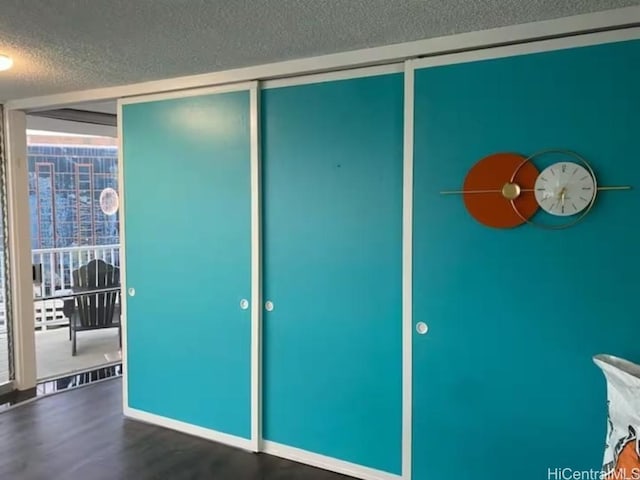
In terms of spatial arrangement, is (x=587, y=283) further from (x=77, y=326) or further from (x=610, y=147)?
(x=77, y=326)

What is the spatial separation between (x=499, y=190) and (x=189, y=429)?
237cm

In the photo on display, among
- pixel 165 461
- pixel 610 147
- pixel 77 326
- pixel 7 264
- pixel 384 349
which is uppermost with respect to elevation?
pixel 610 147

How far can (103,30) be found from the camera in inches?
84.5

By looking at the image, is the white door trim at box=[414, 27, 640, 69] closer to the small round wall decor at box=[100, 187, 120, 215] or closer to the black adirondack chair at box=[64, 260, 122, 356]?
the black adirondack chair at box=[64, 260, 122, 356]

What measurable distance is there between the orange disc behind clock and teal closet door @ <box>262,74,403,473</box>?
38 cm

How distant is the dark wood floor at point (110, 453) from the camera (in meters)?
2.71

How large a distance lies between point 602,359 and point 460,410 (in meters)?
0.70

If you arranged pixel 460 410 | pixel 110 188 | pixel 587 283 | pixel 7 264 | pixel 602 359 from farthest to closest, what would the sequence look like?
1. pixel 110 188
2. pixel 7 264
3. pixel 460 410
4. pixel 587 283
5. pixel 602 359

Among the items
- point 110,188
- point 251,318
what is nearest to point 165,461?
point 251,318

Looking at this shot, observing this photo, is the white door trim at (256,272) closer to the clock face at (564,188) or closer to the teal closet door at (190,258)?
the teal closet door at (190,258)

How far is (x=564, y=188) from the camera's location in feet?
6.81

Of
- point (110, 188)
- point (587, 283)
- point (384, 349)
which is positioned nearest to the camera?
point (587, 283)

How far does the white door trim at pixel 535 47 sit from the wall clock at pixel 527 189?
1.41 feet

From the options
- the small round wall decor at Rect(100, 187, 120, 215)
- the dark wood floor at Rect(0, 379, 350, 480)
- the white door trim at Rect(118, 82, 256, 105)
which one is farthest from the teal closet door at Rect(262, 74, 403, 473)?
the small round wall decor at Rect(100, 187, 120, 215)
